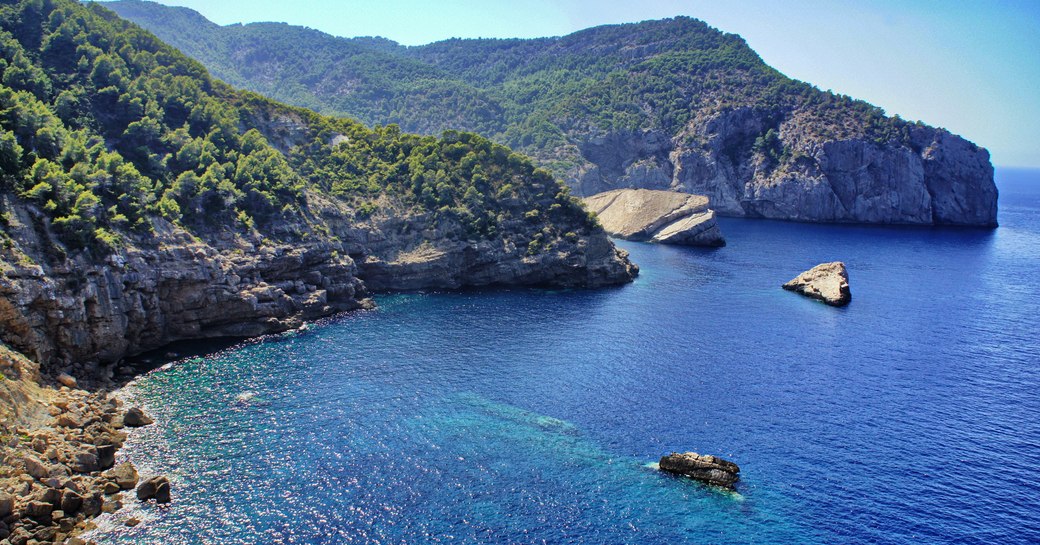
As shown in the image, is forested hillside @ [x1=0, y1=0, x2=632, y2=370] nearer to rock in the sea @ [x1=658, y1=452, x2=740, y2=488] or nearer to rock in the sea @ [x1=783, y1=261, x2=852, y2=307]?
rock in the sea @ [x1=783, y1=261, x2=852, y2=307]

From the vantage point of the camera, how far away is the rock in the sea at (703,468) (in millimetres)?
50812

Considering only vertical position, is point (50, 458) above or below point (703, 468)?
below

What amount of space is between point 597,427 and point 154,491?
34.4 m

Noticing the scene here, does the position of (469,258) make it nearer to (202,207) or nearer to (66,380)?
(202,207)

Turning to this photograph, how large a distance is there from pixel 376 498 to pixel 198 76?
307 feet

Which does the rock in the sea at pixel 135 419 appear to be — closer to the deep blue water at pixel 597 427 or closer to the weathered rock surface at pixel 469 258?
the deep blue water at pixel 597 427

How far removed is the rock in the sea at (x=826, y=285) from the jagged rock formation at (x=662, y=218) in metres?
43.9

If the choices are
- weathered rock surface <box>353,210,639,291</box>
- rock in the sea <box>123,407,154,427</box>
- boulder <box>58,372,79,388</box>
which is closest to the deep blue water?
rock in the sea <box>123,407,154,427</box>

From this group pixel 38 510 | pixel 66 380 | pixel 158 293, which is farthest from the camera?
pixel 158 293

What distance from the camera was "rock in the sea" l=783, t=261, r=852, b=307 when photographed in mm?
103625

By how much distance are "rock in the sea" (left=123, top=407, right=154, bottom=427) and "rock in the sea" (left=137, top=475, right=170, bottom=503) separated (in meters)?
11.1

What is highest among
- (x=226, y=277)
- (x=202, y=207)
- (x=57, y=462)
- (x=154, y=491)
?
(x=202, y=207)

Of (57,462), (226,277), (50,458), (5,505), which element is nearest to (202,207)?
(226,277)

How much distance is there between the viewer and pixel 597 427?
194 feet
